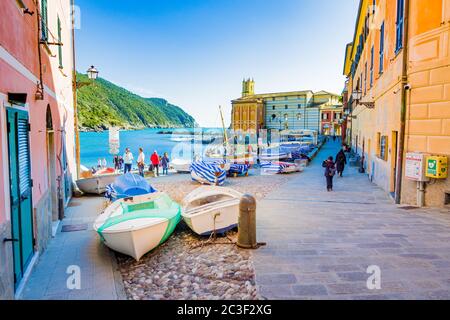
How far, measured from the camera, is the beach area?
15.5ft

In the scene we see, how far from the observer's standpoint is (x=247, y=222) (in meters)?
6.22

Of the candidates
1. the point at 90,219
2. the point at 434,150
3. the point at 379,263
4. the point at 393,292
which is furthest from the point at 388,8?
the point at 90,219

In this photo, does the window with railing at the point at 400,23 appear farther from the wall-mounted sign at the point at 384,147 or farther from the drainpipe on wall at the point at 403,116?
the wall-mounted sign at the point at 384,147

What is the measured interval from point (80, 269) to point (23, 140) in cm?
257

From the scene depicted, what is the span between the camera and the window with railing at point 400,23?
9602 mm

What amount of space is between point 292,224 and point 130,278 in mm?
4066

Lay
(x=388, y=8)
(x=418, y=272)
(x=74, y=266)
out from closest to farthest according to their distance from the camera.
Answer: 1. (x=418, y=272)
2. (x=74, y=266)
3. (x=388, y=8)

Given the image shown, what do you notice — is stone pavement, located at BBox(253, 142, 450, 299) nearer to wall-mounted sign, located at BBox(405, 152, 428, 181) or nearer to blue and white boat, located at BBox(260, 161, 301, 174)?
wall-mounted sign, located at BBox(405, 152, 428, 181)

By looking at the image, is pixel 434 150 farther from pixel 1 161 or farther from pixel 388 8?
pixel 1 161

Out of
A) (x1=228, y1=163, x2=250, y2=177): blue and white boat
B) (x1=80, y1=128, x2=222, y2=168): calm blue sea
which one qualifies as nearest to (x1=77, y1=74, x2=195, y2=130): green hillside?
(x1=80, y1=128, x2=222, y2=168): calm blue sea

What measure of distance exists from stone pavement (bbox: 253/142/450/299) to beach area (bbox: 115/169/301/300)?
30 centimetres

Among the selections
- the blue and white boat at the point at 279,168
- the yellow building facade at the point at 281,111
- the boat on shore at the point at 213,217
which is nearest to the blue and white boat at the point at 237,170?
the blue and white boat at the point at 279,168

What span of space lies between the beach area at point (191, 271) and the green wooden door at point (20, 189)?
1.63 meters
